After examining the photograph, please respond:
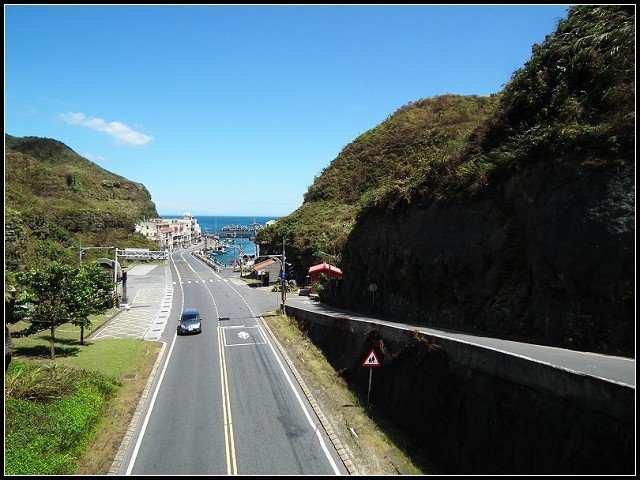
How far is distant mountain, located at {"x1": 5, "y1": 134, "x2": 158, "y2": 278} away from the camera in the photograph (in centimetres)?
4813

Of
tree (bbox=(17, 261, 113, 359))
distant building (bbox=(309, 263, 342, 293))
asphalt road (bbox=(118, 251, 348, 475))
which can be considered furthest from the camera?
distant building (bbox=(309, 263, 342, 293))

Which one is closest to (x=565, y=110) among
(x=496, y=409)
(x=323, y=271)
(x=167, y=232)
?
(x=496, y=409)

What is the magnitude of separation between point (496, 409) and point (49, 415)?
44.7ft

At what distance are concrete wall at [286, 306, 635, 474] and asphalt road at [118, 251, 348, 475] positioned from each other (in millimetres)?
3265

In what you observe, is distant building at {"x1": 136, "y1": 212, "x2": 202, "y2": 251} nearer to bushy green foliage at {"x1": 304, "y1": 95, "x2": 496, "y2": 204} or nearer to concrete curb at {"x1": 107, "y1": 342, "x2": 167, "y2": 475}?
bushy green foliage at {"x1": 304, "y1": 95, "x2": 496, "y2": 204}

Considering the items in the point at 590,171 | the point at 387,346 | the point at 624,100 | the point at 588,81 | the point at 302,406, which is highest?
the point at 588,81

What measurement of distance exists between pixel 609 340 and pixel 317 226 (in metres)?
47.5

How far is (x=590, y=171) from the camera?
13.7 metres

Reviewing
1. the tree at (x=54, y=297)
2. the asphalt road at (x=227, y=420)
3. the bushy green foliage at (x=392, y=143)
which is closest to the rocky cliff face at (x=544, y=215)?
the asphalt road at (x=227, y=420)

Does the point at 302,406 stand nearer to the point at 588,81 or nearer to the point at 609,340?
the point at 609,340

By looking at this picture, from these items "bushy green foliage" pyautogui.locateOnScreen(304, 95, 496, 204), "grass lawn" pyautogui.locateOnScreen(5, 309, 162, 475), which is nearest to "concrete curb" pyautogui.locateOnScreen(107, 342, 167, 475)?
"grass lawn" pyautogui.locateOnScreen(5, 309, 162, 475)

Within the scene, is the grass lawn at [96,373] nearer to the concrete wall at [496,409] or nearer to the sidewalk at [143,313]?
the sidewalk at [143,313]

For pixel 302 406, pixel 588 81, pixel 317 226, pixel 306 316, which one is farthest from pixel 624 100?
pixel 317 226

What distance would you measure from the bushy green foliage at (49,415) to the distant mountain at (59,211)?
29865 millimetres
